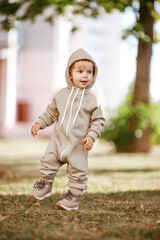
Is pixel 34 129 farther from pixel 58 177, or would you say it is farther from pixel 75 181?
pixel 58 177

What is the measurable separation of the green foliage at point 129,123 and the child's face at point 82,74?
771 cm

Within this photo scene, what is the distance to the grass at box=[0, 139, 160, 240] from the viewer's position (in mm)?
3045

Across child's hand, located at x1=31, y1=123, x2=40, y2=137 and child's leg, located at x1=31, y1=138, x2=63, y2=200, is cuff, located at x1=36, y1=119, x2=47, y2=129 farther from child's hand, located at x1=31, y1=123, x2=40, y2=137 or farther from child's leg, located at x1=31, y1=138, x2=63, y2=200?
child's leg, located at x1=31, y1=138, x2=63, y2=200

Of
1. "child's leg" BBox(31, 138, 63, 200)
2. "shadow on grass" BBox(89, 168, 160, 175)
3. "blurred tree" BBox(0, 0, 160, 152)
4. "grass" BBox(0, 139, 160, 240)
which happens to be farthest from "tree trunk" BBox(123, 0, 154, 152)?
"child's leg" BBox(31, 138, 63, 200)

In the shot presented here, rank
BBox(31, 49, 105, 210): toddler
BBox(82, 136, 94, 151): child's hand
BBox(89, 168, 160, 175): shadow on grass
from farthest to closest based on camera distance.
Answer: BBox(89, 168, 160, 175): shadow on grass
BBox(31, 49, 105, 210): toddler
BBox(82, 136, 94, 151): child's hand

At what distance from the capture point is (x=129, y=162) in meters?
9.78

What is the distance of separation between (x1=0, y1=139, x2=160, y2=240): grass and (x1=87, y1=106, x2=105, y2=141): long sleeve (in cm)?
79

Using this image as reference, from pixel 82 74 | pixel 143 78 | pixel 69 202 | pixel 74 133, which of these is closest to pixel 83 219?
pixel 69 202

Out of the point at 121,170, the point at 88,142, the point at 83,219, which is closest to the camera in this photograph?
the point at 83,219

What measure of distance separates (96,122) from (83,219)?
98 centimetres

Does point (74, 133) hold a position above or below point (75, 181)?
above

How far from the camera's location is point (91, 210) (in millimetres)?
4090

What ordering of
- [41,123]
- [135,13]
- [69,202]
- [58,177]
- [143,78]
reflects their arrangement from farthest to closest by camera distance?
[143,78]
[135,13]
[58,177]
[41,123]
[69,202]

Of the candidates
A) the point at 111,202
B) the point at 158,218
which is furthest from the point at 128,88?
the point at 158,218
